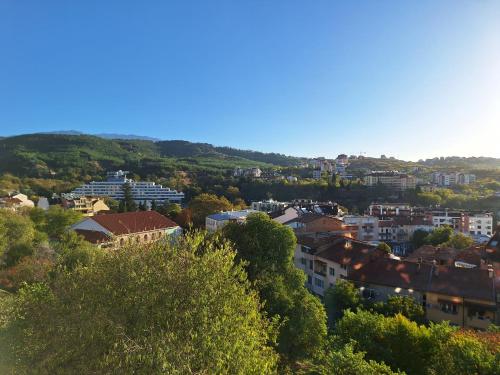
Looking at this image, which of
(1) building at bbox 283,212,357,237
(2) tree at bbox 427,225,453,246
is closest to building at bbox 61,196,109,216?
(1) building at bbox 283,212,357,237

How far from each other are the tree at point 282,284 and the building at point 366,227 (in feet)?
128

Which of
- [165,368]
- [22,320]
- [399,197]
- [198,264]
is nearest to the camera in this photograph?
[165,368]

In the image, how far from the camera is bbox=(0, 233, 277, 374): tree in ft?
29.7

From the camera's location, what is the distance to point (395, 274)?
29.8m

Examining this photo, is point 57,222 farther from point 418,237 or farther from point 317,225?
point 418,237

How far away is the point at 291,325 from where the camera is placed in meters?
20.2

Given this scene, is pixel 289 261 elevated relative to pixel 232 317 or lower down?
lower down

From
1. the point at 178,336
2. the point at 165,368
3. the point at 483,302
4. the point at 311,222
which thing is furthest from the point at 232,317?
the point at 311,222

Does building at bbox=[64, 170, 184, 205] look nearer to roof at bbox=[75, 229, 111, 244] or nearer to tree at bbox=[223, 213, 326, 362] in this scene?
roof at bbox=[75, 229, 111, 244]

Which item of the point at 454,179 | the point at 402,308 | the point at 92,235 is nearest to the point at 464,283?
the point at 402,308

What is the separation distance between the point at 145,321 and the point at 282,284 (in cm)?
1231

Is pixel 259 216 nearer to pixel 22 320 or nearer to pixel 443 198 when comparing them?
pixel 22 320

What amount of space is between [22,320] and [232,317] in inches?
273

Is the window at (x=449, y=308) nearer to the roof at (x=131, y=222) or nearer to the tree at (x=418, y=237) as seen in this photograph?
the roof at (x=131, y=222)
